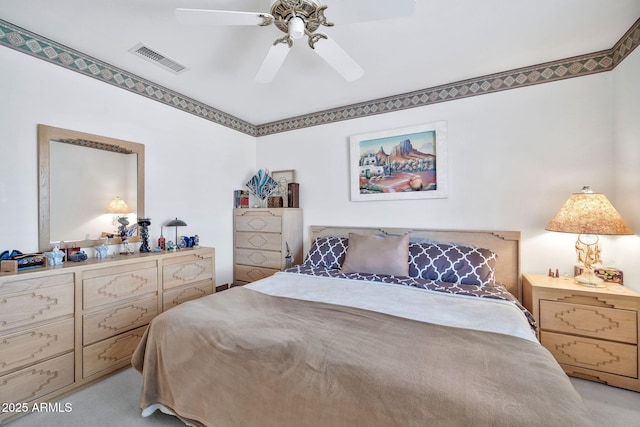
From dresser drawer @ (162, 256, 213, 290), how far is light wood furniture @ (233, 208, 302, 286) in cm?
69

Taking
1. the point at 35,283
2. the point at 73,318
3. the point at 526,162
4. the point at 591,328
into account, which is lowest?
the point at 591,328

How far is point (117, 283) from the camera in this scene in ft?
6.92

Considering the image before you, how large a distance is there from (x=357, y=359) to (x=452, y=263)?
5.16 feet

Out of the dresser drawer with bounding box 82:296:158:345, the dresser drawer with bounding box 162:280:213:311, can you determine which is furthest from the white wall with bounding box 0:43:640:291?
the dresser drawer with bounding box 82:296:158:345

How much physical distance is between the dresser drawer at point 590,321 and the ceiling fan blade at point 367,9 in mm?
2268

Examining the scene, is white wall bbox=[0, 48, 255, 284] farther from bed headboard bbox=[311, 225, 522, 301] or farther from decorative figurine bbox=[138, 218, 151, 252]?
bed headboard bbox=[311, 225, 522, 301]

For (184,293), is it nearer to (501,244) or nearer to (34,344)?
(34,344)

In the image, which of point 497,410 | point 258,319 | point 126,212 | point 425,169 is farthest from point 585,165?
point 126,212

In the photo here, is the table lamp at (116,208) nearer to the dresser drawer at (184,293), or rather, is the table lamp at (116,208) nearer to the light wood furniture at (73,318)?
the light wood furniture at (73,318)

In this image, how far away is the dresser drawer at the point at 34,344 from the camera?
161 centimetres

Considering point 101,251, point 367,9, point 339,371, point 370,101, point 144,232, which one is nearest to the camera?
point 339,371

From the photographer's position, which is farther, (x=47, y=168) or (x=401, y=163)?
(x=401, y=163)

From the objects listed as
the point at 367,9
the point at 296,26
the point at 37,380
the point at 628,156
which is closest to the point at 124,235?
the point at 37,380

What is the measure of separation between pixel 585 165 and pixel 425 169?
1275 millimetres
